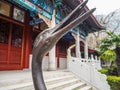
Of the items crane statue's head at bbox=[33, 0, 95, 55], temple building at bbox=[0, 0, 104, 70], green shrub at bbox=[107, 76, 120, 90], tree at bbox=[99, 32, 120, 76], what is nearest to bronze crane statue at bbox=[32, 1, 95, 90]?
crane statue's head at bbox=[33, 0, 95, 55]

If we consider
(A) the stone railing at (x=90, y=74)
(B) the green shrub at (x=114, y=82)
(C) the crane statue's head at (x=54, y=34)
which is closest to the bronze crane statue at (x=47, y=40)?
(C) the crane statue's head at (x=54, y=34)

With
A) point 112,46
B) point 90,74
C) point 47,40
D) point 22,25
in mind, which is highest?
point 22,25

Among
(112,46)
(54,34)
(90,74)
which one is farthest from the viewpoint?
(112,46)

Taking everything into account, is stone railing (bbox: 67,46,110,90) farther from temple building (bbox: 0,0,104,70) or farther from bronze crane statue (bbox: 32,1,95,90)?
bronze crane statue (bbox: 32,1,95,90)

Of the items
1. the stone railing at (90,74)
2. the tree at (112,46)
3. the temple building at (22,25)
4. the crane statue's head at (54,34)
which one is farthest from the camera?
the tree at (112,46)

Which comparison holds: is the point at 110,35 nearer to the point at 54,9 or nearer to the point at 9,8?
the point at 54,9

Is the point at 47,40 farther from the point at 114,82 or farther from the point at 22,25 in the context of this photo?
the point at 22,25

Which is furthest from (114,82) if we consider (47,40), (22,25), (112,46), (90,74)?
(47,40)

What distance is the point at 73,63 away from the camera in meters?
8.73

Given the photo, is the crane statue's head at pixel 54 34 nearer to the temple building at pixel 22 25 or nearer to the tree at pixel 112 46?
the temple building at pixel 22 25

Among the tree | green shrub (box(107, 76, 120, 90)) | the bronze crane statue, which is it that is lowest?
green shrub (box(107, 76, 120, 90))

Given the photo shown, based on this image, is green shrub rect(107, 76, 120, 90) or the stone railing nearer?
green shrub rect(107, 76, 120, 90)

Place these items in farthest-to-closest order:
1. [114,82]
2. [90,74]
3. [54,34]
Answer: [90,74], [114,82], [54,34]

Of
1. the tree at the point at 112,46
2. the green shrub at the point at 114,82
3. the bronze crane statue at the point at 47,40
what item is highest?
the tree at the point at 112,46
